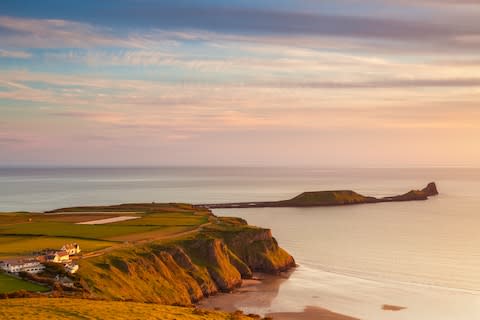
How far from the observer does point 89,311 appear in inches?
1618

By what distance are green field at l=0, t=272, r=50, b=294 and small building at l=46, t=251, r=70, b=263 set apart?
9.32 m

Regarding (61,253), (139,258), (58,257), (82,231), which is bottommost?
(139,258)

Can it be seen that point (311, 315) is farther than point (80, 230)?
No

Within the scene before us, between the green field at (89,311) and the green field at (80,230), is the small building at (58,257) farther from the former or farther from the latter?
the green field at (89,311)

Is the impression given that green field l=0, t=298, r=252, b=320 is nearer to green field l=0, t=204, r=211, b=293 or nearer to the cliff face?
green field l=0, t=204, r=211, b=293

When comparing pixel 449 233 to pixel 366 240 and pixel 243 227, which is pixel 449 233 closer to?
pixel 366 240

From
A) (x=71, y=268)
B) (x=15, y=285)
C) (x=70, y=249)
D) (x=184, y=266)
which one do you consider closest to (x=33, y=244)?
(x=70, y=249)

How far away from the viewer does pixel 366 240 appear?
125312mm

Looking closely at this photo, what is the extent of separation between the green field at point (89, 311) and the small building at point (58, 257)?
77.5ft

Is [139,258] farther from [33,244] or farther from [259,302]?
[33,244]

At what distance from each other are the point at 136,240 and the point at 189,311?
49133 millimetres

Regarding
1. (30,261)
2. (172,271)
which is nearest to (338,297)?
(172,271)

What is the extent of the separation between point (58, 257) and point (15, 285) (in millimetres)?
13231

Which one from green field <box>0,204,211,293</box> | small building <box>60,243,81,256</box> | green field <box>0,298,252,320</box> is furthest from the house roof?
green field <box>0,298,252,320</box>
